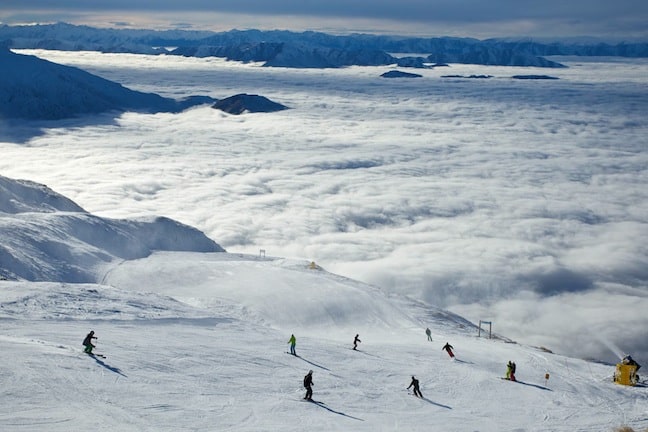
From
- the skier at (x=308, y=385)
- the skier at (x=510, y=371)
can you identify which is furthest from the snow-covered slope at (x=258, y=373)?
the skier at (x=510, y=371)

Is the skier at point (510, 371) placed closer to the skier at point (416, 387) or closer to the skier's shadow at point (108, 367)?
the skier at point (416, 387)

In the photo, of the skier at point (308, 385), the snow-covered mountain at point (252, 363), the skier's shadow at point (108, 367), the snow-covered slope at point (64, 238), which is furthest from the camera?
the snow-covered slope at point (64, 238)

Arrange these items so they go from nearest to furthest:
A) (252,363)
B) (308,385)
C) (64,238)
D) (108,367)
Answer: (108,367), (308,385), (252,363), (64,238)

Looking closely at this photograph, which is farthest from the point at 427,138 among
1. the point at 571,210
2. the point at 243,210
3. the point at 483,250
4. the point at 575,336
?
the point at 575,336

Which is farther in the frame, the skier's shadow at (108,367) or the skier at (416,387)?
the skier at (416,387)

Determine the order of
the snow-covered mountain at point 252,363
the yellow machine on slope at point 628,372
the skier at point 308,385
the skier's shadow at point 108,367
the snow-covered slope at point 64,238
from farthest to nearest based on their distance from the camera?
the snow-covered slope at point 64,238
the yellow machine on slope at point 628,372
the skier at point 308,385
the skier's shadow at point 108,367
the snow-covered mountain at point 252,363

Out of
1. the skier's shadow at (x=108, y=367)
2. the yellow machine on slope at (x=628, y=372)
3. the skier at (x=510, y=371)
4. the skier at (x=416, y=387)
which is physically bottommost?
the yellow machine on slope at (x=628, y=372)

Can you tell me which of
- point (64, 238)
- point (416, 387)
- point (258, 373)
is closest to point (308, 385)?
point (258, 373)

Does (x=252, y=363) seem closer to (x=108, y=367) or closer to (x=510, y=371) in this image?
(x=108, y=367)
